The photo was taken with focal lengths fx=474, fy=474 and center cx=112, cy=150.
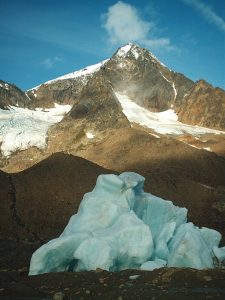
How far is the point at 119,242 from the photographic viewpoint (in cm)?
1936

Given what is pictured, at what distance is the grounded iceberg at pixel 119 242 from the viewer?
62.2 feet

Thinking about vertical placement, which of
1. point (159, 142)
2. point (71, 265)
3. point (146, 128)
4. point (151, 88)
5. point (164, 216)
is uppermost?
point (151, 88)

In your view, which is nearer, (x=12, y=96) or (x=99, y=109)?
(x=99, y=109)

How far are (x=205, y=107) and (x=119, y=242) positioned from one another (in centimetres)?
14275

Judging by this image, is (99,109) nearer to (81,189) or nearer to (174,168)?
(174,168)

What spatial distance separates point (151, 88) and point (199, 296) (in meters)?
169

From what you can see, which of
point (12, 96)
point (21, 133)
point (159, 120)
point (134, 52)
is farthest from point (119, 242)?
point (134, 52)

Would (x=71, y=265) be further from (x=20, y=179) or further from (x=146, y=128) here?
(x=146, y=128)

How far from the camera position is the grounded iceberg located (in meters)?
19.0

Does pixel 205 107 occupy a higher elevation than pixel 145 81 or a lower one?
lower

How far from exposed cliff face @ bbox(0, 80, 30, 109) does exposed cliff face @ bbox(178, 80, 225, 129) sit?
65.8 m

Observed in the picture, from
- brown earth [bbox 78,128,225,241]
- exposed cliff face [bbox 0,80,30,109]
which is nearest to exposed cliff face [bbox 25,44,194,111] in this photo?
exposed cliff face [bbox 0,80,30,109]

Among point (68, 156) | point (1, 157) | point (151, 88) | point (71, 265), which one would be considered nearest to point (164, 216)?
point (71, 265)

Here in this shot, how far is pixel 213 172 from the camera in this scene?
242 feet
